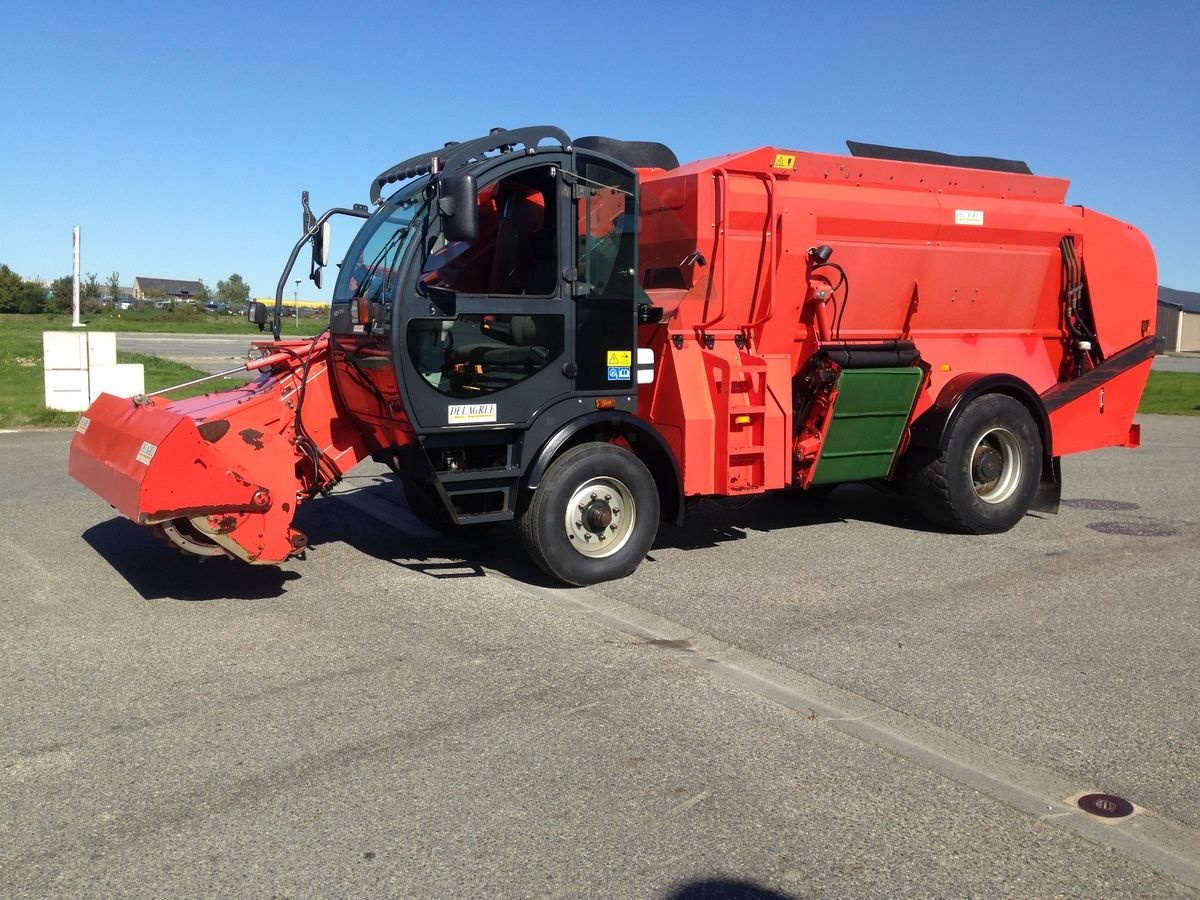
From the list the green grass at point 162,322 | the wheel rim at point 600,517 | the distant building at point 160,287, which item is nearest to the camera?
the wheel rim at point 600,517

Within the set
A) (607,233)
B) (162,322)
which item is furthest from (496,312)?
(162,322)

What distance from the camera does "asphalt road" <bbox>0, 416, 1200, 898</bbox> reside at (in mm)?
3533

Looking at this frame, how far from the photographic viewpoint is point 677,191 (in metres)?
7.68

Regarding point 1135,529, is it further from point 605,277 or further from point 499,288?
point 499,288

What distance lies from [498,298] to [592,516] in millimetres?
1555

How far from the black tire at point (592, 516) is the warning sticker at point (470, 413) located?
56cm

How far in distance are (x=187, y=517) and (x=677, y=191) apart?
4038 mm

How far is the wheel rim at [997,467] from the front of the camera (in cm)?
899

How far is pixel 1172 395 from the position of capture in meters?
27.5

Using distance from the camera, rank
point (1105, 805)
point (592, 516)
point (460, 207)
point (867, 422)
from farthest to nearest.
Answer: point (867, 422) → point (592, 516) → point (460, 207) → point (1105, 805)

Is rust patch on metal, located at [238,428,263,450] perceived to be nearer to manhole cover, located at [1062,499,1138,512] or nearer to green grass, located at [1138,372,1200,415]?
manhole cover, located at [1062,499,1138,512]

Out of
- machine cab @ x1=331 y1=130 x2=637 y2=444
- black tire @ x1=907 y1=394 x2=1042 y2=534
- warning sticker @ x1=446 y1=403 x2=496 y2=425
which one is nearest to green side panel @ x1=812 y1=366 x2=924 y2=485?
black tire @ x1=907 y1=394 x2=1042 y2=534

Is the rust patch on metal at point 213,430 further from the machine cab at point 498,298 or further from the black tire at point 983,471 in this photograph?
the black tire at point 983,471

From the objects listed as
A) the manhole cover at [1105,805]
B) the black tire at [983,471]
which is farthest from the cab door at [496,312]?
the manhole cover at [1105,805]
